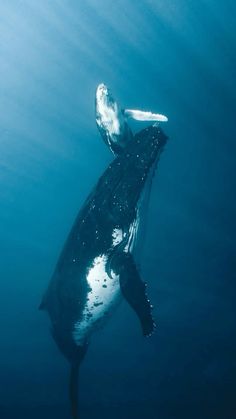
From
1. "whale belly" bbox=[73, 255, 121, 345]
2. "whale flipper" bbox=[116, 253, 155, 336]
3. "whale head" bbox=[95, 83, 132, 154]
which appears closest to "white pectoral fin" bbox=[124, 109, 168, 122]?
"whale head" bbox=[95, 83, 132, 154]

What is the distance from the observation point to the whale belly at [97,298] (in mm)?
4035

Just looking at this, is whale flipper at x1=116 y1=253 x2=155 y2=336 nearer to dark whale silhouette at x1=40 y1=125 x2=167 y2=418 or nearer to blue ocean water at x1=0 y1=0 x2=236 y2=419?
dark whale silhouette at x1=40 y1=125 x2=167 y2=418

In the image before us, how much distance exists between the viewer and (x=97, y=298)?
426cm

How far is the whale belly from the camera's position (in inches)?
159

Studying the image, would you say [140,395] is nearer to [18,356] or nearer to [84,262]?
[18,356]

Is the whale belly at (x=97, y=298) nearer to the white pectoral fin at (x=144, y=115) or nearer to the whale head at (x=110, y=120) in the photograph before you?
the whale head at (x=110, y=120)

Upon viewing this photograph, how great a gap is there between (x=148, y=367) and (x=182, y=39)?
1508 centimetres

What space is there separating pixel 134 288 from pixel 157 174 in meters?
13.1

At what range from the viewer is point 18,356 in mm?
19641

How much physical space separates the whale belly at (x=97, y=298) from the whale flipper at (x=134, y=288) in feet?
0.71

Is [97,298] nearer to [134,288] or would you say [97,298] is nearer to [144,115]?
[134,288]

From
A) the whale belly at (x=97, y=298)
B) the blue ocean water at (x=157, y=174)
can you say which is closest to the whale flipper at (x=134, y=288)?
the whale belly at (x=97, y=298)

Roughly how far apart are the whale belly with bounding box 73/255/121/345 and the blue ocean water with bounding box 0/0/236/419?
6266 millimetres

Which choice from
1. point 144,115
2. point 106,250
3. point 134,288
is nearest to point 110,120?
point 144,115
